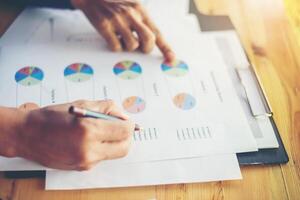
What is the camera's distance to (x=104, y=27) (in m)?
0.78

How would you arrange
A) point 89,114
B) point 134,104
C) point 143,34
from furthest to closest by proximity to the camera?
point 143,34
point 134,104
point 89,114

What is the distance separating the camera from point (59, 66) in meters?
0.72

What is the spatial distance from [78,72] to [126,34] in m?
0.13

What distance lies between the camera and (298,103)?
725 millimetres

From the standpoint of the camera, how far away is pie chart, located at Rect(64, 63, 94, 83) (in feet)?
2.29

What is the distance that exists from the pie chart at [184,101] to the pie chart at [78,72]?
0.50 ft

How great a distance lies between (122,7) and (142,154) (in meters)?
0.33

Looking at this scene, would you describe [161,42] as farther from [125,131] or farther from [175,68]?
[125,131]

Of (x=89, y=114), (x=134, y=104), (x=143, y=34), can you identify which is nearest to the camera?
(x=89, y=114)

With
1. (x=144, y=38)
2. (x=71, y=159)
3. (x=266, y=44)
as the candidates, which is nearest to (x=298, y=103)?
(x=266, y=44)

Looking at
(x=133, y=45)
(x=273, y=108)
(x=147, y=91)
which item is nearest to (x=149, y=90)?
(x=147, y=91)

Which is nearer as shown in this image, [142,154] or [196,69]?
[142,154]

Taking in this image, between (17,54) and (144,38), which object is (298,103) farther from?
(17,54)

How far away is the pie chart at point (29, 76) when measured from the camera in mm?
682
